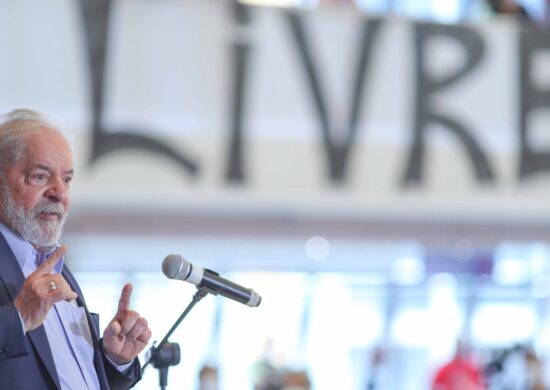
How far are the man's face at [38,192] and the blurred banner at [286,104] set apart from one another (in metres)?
4.48

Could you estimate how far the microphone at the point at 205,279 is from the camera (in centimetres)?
248

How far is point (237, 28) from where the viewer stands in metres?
7.45

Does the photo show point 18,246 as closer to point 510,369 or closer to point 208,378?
point 208,378

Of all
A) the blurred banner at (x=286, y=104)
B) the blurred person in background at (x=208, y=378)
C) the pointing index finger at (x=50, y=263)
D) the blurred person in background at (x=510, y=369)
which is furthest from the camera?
the blurred person in background at (x=510, y=369)

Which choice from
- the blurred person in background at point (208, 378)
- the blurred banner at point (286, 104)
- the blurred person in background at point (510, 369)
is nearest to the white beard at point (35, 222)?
the blurred banner at point (286, 104)

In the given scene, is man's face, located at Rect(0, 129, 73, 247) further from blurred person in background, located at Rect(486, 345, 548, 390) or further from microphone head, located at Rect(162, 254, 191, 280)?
blurred person in background, located at Rect(486, 345, 548, 390)

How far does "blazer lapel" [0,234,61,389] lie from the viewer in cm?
221

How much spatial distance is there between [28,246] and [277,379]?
856cm

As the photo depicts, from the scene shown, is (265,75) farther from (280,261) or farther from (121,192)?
(280,261)

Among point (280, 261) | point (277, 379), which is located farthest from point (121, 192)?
point (280, 261)

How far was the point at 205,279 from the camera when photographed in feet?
8.37

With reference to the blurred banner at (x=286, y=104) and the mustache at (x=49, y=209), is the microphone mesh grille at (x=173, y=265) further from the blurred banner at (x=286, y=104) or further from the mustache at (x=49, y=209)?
the blurred banner at (x=286, y=104)

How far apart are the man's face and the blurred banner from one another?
14.7ft

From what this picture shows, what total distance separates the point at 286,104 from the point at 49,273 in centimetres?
555
